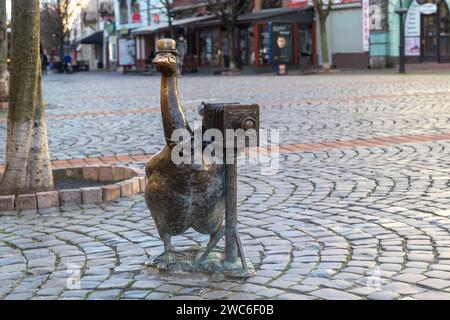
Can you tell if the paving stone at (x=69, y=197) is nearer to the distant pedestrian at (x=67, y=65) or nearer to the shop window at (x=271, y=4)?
the shop window at (x=271, y=4)

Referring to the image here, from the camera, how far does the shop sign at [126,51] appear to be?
49.2 m

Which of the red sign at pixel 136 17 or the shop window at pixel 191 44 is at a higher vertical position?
the red sign at pixel 136 17

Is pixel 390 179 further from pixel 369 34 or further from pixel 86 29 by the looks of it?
pixel 86 29

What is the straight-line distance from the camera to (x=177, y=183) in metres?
4.02

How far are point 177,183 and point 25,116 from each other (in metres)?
2.79

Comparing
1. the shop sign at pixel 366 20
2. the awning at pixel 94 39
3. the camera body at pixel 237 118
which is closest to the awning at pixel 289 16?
the shop sign at pixel 366 20

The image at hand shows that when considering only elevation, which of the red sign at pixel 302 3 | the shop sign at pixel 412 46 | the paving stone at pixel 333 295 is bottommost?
the paving stone at pixel 333 295

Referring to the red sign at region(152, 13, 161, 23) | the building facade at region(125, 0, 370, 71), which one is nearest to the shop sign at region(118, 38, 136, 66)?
the red sign at region(152, 13, 161, 23)

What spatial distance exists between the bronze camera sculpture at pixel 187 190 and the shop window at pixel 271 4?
120ft

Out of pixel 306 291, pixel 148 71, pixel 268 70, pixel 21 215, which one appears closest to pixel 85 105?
pixel 21 215
